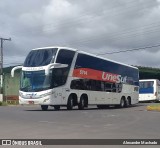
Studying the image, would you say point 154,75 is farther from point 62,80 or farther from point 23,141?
point 23,141

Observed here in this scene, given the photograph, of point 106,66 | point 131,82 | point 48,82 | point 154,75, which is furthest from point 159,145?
point 154,75

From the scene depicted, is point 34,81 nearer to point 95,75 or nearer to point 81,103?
point 81,103

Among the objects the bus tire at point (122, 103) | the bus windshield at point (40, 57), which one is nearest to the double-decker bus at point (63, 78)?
the bus windshield at point (40, 57)

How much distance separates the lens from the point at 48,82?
25094 mm

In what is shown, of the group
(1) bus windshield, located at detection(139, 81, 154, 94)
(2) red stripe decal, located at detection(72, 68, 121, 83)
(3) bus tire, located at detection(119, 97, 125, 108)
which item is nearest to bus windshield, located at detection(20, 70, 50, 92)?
(2) red stripe decal, located at detection(72, 68, 121, 83)

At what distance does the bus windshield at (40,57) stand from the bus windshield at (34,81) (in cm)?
56

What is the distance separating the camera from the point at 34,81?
25.7 meters

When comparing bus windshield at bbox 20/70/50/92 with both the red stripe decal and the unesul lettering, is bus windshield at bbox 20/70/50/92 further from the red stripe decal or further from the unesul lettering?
the unesul lettering

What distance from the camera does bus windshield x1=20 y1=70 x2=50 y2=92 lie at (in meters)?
25.2

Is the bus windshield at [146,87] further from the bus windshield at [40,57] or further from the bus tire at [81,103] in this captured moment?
the bus windshield at [40,57]

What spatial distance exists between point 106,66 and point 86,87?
3837 mm

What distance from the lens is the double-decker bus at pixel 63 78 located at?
2517 centimetres

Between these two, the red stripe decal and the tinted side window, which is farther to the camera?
the tinted side window

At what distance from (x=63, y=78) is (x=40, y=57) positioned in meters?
1.93
